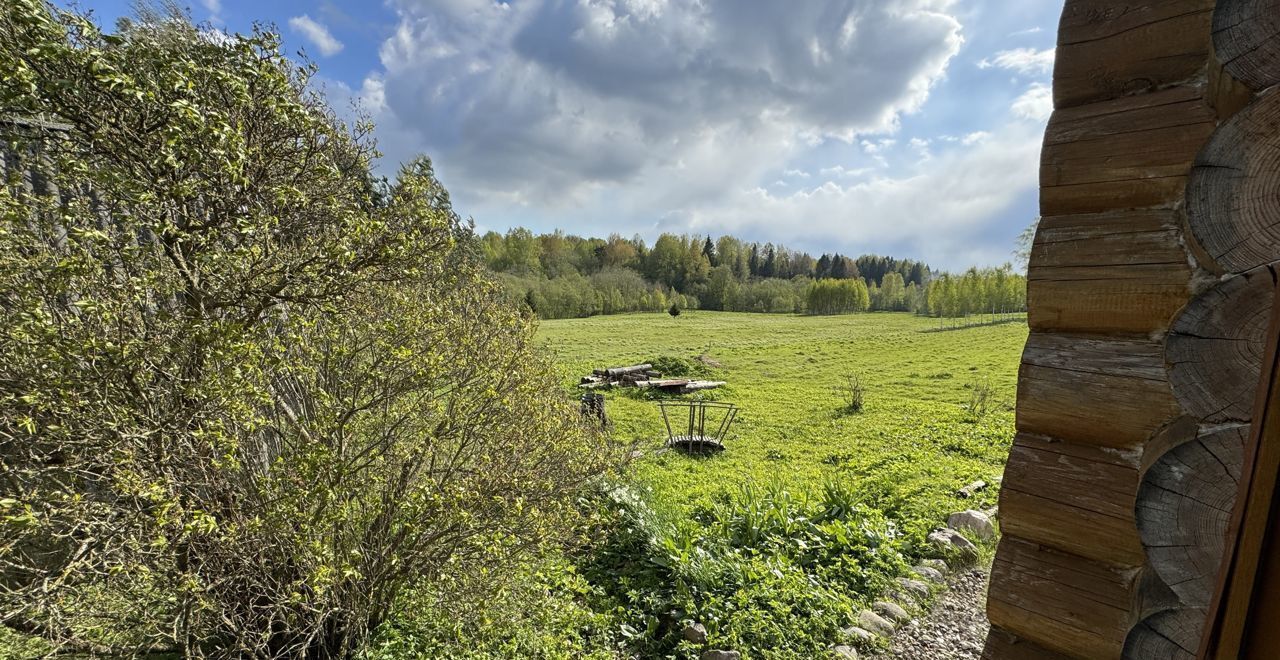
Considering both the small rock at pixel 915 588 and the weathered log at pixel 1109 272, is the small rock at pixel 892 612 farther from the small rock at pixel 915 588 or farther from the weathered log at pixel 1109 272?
the weathered log at pixel 1109 272

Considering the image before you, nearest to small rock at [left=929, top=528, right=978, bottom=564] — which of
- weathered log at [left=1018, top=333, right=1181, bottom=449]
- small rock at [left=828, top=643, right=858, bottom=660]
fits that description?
small rock at [left=828, top=643, right=858, bottom=660]

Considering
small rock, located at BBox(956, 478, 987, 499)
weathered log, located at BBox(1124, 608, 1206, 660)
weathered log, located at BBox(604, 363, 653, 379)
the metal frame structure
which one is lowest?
the metal frame structure

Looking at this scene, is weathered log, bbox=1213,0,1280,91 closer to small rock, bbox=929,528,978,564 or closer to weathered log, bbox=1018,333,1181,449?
weathered log, bbox=1018,333,1181,449

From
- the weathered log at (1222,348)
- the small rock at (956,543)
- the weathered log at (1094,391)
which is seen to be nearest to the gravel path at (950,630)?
the small rock at (956,543)

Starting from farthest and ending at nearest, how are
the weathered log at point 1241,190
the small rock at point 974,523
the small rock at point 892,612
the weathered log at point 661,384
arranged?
1. the weathered log at point 661,384
2. the small rock at point 974,523
3. the small rock at point 892,612
4. the weathered log at point 1241,190

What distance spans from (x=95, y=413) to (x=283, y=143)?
1.73 metres

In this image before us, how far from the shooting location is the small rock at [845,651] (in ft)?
13.6

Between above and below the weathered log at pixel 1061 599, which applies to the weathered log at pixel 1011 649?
below

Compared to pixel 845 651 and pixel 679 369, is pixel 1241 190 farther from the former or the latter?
pixel 679 369

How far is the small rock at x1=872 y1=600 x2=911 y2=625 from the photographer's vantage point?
472 centimetres

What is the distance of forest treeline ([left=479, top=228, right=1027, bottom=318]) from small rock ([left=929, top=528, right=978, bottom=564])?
36.7m

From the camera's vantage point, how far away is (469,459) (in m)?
4.21

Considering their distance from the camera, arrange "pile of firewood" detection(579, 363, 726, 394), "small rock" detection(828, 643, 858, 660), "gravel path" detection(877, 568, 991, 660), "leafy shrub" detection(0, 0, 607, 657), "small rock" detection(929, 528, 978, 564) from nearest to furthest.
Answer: "leafy shrub" detection(0, 0, 607, 657) < "small rock" detection(828, 643, 858, 660) < "gravel path" detection(877, 568, 991, 660) < "small rock" detection(929, 528, 978, 564) < "pile of firewood" detection(579, 363, 726, 394)

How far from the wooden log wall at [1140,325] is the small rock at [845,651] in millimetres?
2868
